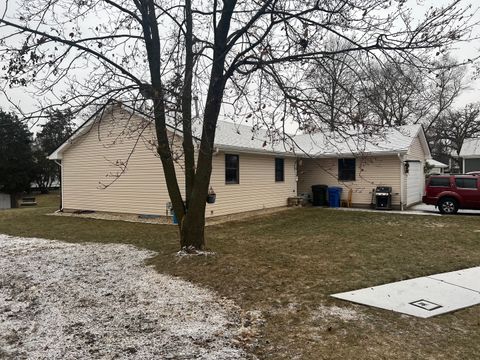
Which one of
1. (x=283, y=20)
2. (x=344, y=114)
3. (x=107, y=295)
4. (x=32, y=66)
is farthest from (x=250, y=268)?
(x=32, y=66)

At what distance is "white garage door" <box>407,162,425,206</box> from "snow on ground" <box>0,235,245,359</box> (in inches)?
581

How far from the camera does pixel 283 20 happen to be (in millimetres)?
6434

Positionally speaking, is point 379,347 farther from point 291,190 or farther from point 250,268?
point 291,190

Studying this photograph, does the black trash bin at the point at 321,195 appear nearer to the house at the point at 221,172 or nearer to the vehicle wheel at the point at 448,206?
the house at the point at 221,172

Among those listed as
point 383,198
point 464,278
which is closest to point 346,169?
point 383,198

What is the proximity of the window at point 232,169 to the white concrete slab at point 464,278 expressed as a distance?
915cm

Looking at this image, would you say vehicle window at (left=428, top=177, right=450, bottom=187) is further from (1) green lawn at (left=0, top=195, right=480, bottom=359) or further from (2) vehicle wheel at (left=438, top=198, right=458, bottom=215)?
(1) green lawn at (left=0, top=195, right=480, bottom=359)

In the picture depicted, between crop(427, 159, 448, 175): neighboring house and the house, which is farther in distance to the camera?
crop(427, 159, 448, 175): neighboring house

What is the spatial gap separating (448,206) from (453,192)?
2.00 ft

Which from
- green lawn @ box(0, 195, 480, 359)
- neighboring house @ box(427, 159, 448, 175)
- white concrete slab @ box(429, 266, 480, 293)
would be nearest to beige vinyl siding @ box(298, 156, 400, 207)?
green lawn @ box(0, 195, 480, 359)

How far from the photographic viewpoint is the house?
13969 mm

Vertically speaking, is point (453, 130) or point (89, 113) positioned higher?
point (453, 130)

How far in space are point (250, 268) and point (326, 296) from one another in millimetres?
1833

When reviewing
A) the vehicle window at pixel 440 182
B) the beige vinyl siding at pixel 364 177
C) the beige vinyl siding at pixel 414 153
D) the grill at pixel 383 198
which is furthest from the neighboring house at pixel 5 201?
the vehicle window at pixel 440 182
